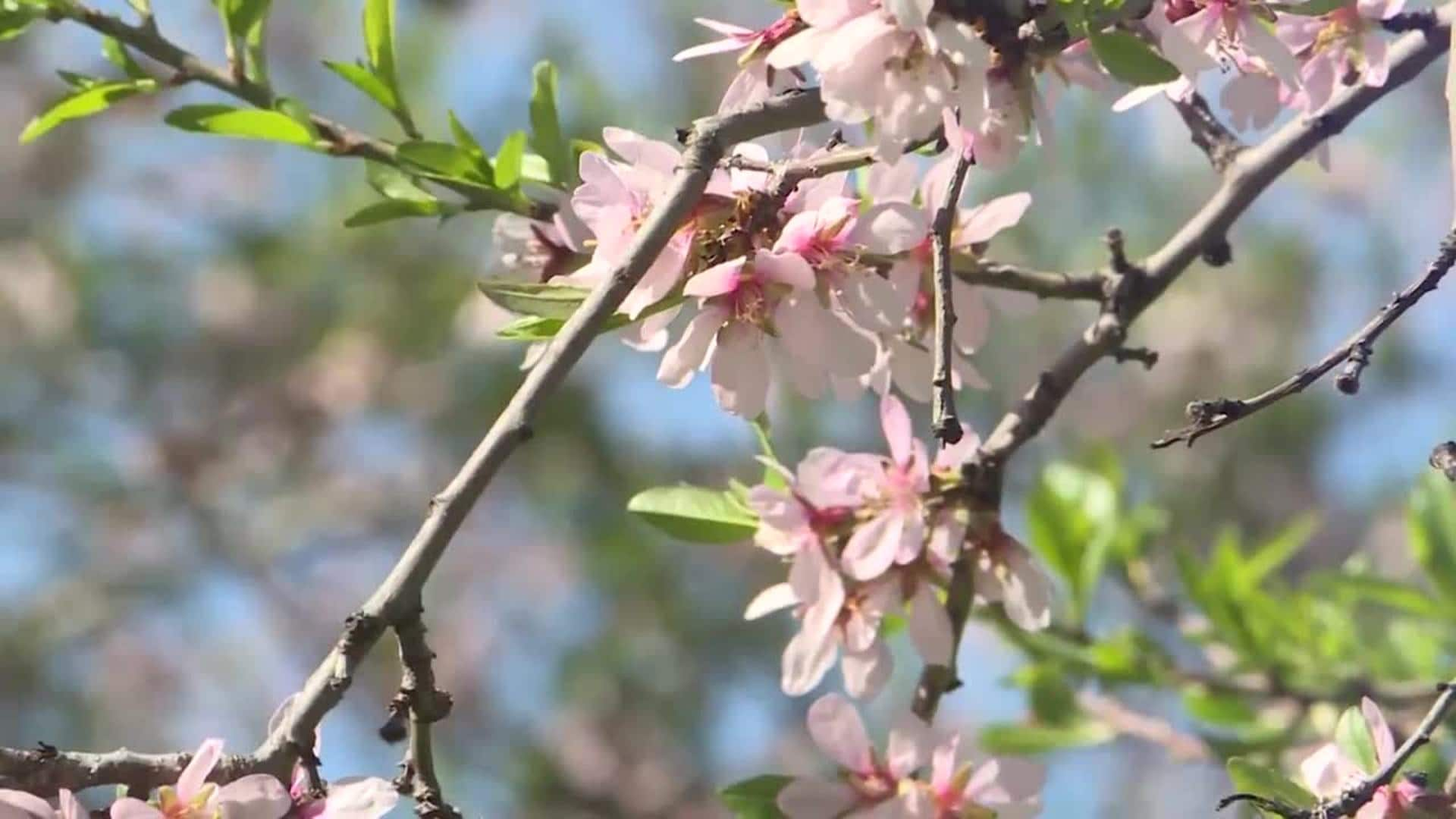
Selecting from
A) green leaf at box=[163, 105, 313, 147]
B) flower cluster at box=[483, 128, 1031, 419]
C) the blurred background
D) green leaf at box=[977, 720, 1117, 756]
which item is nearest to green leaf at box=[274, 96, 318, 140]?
green leaf at box=[163, 105, 313, 147]

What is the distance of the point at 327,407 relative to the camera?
256 cm

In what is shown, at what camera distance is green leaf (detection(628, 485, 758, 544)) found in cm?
55

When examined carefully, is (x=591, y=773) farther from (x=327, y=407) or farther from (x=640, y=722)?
(x=327, y=407)

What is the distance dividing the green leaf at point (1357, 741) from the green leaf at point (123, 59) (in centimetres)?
49

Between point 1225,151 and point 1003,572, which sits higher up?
point 1225,151

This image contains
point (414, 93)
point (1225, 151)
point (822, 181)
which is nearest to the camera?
point (822, 181)

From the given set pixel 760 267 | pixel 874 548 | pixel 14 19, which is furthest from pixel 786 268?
pixel 14 19

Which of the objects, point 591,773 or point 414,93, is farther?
point 591,773

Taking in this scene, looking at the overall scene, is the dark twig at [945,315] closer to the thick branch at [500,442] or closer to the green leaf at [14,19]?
the thick branch at [500,442]

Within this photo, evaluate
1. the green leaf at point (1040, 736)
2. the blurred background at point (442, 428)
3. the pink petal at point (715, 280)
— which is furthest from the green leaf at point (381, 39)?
the blurred background at point (442, 428)

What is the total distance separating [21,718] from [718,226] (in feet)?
6.98

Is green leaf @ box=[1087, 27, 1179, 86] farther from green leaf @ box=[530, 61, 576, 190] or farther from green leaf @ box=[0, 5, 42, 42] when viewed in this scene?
→ green leaf @ box=[0, 5, 42, 42]

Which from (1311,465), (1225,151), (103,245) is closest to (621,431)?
(103,245)

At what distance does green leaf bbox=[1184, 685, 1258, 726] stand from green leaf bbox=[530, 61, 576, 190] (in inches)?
18.2
